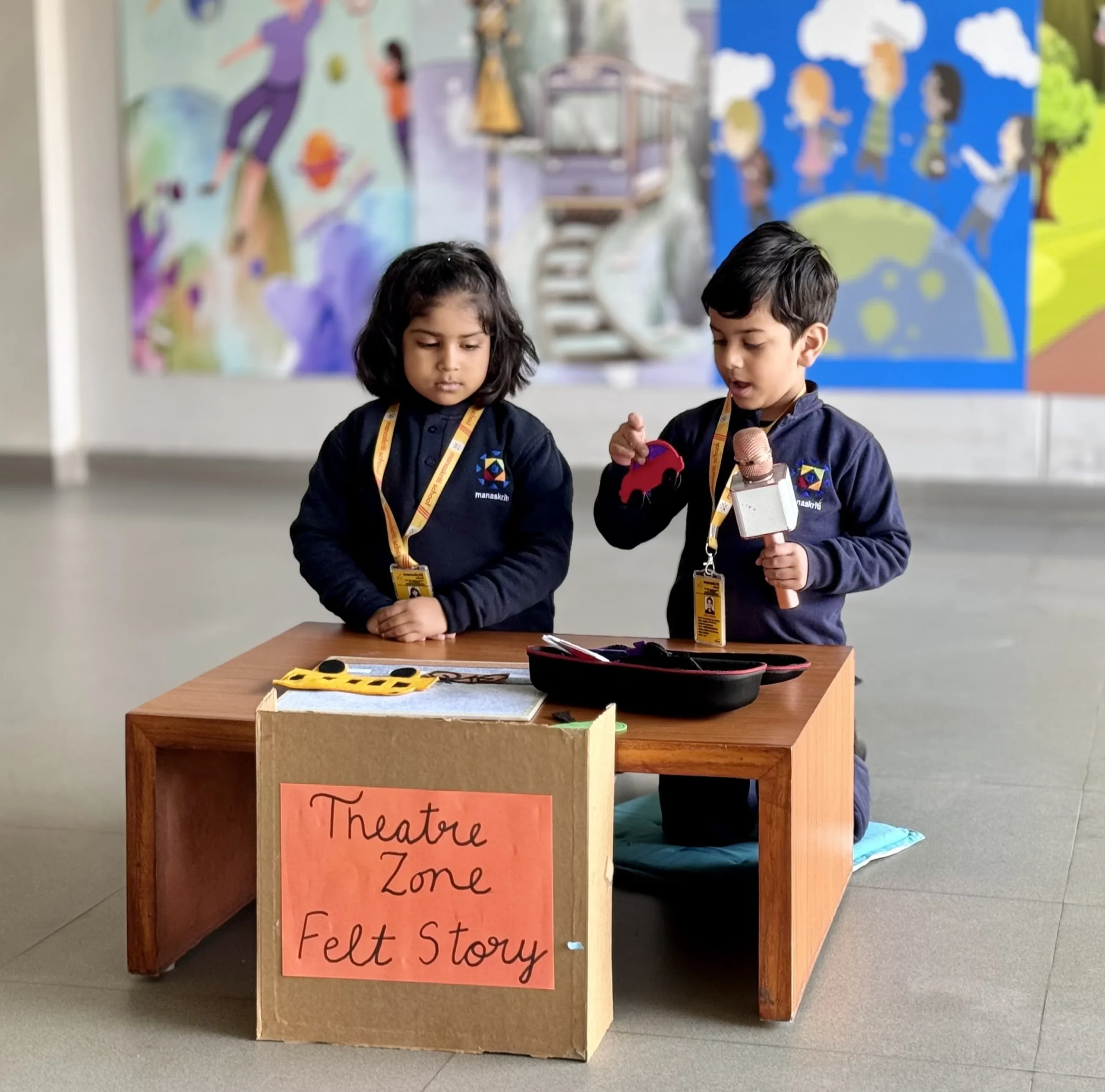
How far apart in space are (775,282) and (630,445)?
1.10 ft

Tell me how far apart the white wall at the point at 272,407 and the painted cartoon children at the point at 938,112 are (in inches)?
37.5

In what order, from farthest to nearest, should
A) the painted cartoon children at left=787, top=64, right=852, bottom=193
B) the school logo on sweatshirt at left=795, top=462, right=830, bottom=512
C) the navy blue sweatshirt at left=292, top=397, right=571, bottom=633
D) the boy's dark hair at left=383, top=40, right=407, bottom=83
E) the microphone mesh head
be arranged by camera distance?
1. the boy's dark hair at left=383, top=40, right=407, bottom=83
2. the painted cartoon children at left=787, top=64, right=852, bottom=193
3. the navy blue sweatshirt at left=292, top=397, right=571, bottom=633
4. the school logo on sweatshirt at left=795, top=462, right=830, bottom=512
5. the microphone mesh head

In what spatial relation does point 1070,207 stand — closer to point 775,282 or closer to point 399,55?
point 399,55

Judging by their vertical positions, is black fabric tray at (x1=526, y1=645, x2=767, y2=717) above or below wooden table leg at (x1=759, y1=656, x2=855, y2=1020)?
above

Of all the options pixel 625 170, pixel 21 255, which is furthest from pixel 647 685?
pixel 21 255

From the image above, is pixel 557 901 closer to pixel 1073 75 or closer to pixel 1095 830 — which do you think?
pixel 1095 830

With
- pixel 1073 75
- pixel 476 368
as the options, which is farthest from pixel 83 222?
pixel 476 368

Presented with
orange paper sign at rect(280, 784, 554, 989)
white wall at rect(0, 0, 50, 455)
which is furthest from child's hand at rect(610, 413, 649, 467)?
white wall at rect(0, 0, 50, 455)

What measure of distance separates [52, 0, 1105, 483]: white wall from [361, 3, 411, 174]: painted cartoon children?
3.63 feet

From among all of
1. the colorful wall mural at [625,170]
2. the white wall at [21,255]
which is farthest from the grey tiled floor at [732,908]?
the white wall at [21,255]

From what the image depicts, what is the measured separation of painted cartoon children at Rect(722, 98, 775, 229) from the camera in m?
6.96

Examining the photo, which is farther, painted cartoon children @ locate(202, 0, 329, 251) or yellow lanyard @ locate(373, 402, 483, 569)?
painted cartoon children @ locate(202, 0, 329, 251)

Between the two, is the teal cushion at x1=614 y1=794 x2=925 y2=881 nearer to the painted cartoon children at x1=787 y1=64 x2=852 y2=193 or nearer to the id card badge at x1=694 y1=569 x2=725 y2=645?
the id card badge at x1=694 y1=569 x2=725 y2=645

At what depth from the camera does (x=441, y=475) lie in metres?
2.78
